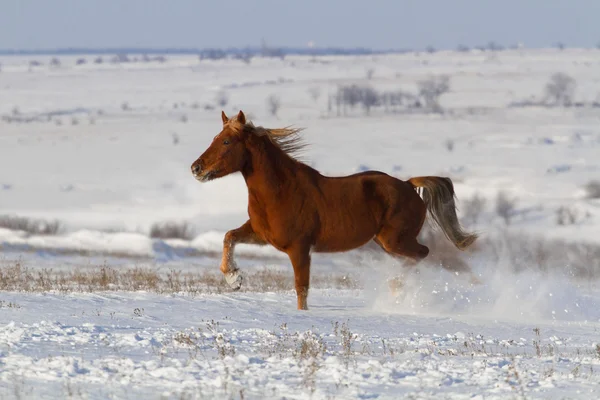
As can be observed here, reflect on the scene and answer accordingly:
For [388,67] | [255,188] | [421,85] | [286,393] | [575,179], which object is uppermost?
[388,67]

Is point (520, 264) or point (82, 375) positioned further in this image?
point (520, 264)

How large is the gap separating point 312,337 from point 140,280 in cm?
659

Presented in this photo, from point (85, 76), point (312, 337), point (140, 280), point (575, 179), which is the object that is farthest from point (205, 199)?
point (85, 76)

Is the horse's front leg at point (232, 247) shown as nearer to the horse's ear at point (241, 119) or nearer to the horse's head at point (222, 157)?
the horse's head at point (222, 157)

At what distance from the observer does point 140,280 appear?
14414 mm

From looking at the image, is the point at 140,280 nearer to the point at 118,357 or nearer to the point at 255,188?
the point at 255,188

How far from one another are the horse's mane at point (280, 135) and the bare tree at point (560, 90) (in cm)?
4662

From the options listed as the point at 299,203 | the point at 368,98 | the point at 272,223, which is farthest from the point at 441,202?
the point at 368,98

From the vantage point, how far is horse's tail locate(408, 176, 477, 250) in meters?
11.8

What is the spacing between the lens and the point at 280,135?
1061cm

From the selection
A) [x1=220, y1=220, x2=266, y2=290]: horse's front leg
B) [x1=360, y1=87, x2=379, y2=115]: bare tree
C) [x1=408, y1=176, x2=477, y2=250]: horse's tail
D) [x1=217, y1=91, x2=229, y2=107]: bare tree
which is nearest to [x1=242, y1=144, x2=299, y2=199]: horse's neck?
[x1=220, y1=220, x2=266, y2=290]: horse's front leg

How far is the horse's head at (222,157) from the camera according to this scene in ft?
33.0

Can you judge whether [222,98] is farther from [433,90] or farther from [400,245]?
[400,245]

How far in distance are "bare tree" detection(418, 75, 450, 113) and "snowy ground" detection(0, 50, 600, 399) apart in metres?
1.14
